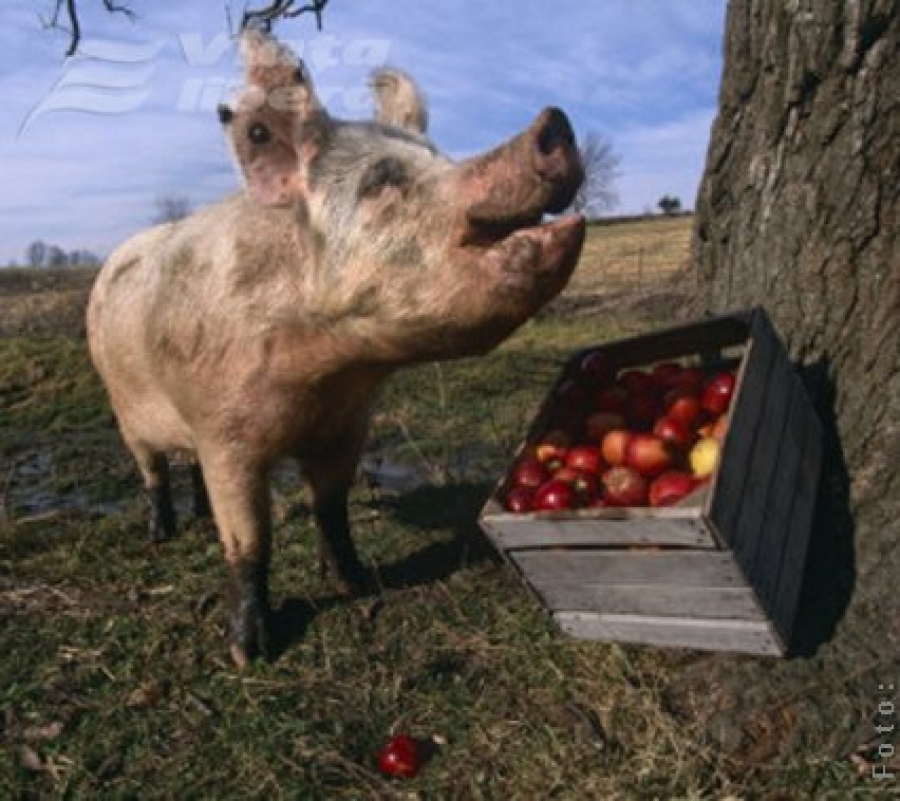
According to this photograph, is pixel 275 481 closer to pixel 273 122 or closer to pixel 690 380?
pixel 273 122

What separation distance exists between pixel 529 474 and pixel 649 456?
352mm

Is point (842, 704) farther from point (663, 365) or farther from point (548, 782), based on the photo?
point (663, 365)

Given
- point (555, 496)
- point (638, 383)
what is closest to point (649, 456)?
point (555, 496)

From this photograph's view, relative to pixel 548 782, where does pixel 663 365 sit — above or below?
above

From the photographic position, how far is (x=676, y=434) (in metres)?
2.93

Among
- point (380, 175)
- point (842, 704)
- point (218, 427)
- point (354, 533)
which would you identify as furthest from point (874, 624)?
point (354, 533)

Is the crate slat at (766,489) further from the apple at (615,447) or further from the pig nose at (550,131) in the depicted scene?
the pig nose at (550,131)

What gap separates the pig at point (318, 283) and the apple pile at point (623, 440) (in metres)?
0.43

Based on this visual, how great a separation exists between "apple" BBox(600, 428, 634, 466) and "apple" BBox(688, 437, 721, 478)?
20 cm

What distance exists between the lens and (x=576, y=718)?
2.97 m

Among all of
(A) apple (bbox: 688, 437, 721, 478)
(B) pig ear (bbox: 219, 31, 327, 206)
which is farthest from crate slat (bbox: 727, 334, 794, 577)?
(B) pig ear (bbox: 219, 31, 327, 206)

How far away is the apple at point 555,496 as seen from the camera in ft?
9.00

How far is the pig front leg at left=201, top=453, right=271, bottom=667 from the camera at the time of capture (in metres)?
3.55

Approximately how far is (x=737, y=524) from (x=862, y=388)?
830mm
